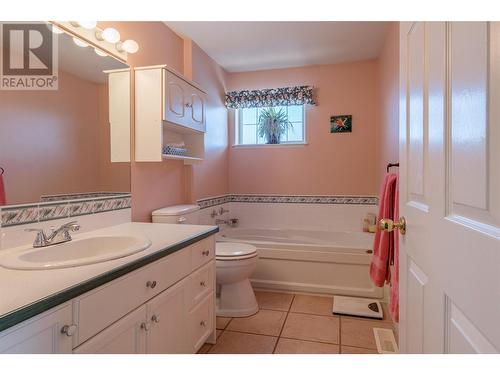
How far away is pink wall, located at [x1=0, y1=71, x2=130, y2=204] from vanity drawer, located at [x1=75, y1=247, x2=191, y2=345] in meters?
0.66

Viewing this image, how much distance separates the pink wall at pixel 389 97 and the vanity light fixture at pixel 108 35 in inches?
78.7

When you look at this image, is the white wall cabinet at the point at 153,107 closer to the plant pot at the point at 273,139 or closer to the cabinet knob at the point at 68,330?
the cabinet knob at the point at 68,330

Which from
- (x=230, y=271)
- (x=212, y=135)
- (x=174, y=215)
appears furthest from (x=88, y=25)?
(x=230, y=271)

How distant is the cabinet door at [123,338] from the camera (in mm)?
972

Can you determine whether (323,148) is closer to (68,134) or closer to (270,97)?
(270,97)

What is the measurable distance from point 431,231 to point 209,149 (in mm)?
2610

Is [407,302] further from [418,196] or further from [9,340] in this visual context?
[9,340]

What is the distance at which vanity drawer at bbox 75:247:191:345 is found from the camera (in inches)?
37.0

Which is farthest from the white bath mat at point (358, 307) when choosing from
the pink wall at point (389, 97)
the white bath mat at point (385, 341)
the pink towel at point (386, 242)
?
the pink wall at point (389, 97)

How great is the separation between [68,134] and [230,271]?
145 cm

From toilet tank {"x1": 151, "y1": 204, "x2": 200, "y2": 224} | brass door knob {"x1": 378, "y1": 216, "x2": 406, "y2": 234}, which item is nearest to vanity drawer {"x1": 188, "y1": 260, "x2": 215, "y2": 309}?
toilet tank {"x1": 151, "y1": 204, "x2": 200, "y2": 224}

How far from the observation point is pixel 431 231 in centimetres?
81
